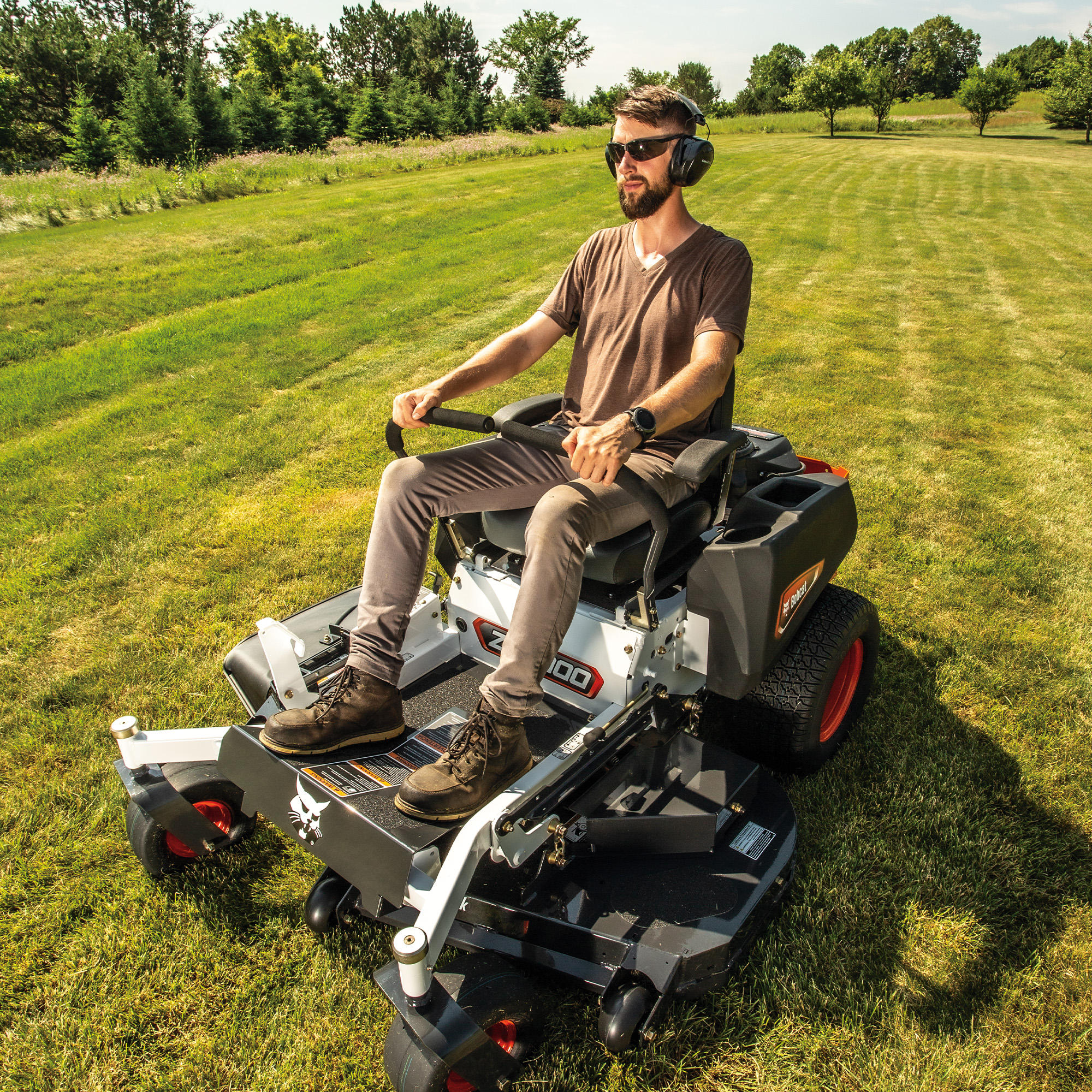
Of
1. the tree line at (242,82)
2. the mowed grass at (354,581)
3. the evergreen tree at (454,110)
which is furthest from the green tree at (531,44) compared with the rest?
the mowed grass at (354,581)

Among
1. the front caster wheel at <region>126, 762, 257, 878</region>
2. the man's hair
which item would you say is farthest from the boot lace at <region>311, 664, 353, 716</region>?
the man's hair

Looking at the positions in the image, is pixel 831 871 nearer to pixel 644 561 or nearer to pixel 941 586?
pixel 644 561

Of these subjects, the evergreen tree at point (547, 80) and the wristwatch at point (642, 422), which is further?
the evergreen tree at point (547, 80)

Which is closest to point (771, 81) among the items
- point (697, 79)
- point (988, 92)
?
point (697, 79)

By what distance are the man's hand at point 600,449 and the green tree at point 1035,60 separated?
72.2 m

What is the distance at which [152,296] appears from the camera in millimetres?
8242

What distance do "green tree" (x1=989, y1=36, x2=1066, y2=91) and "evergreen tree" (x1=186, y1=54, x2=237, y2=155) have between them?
5933cm

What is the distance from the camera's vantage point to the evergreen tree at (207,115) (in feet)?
67.7

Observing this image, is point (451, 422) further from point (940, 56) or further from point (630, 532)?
point (940, 56)

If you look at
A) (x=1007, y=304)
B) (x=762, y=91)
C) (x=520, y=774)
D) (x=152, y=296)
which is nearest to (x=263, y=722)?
(x=520, y=774)

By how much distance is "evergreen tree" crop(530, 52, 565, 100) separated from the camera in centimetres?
4869

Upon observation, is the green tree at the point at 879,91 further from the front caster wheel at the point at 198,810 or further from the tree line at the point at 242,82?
the front caster wheel at the point at 198,810

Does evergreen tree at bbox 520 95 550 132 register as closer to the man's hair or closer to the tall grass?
the tall grass

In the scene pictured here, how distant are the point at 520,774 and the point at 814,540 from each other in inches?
44.4
